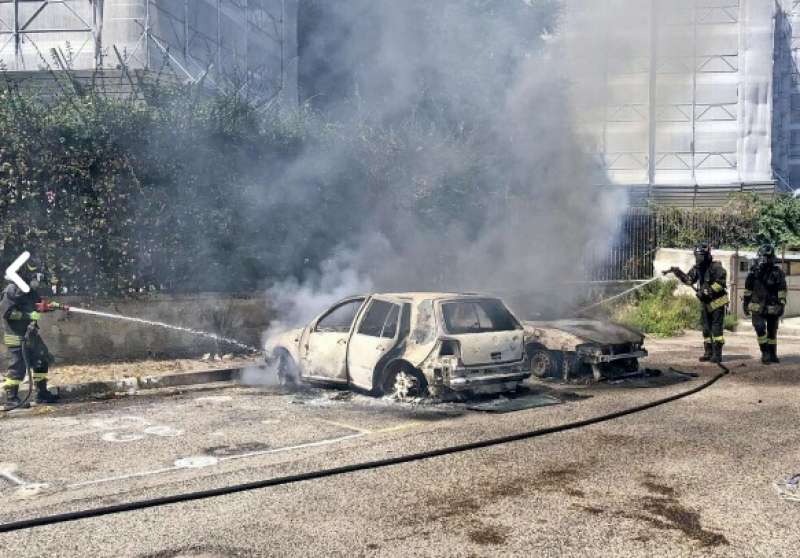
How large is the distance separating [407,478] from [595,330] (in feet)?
16.8

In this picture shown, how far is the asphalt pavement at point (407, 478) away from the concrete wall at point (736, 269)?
8.62 m

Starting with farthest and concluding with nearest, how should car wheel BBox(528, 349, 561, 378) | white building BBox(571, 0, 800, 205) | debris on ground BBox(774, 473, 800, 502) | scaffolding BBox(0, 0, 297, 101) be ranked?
scaffolding BBox(0, 0, 297, 101)
white building BBox(571, 0, 800, 205)
car wheel BBox(528, 349, 561, 378)
debris on ground BBox(774, 473, 800, 502)

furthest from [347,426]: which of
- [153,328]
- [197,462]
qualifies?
[153,328]

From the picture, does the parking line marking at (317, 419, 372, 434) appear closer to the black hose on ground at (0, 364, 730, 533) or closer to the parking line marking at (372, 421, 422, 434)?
the parking line marking at (372, 421, 422, 434)

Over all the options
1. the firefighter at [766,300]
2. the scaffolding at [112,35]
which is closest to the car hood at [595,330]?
the firefighter at [766,300]

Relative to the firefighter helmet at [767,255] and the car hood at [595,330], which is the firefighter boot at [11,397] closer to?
the car hood at [595,330]

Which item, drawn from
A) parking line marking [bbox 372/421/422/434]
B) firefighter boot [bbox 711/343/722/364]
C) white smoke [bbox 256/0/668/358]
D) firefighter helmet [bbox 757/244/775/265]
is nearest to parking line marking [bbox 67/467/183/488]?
parking line marking [bbox 372/421/422/434]

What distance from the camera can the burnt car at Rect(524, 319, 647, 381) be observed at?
383 inches

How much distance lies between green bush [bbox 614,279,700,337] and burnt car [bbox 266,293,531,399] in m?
7.92

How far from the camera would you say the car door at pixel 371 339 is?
8641 mm

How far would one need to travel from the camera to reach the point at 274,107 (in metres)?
13.8

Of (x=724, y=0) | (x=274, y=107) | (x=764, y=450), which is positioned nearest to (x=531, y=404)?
(x=764, y=450)

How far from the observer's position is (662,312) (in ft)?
53.6

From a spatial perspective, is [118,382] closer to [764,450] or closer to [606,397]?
[606,397]
